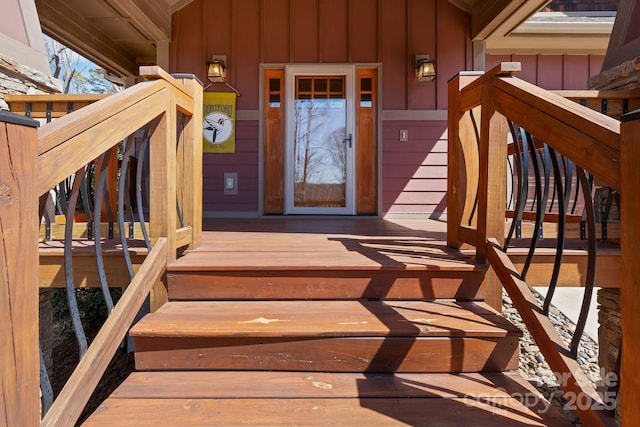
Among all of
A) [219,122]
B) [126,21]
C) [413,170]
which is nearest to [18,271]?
[219,122]

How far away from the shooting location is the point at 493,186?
1.84 m

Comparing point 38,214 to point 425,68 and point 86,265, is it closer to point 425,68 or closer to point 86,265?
point 86,265

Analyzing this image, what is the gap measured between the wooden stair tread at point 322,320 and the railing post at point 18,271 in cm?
58

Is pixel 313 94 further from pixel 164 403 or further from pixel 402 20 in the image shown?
pixel 164 403

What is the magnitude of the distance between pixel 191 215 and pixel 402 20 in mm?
3873

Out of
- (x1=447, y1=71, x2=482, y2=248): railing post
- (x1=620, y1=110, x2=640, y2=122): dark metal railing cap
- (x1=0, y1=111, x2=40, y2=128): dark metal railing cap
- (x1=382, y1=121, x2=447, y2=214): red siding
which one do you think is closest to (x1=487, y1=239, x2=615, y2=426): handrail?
(x1=447, y1=71, x2=482, y2=248): railing post

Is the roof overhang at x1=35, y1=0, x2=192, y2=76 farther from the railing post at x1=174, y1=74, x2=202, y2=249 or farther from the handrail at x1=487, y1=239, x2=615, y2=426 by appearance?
the handrail at x1=487, y1=239, x2=615, y2=426

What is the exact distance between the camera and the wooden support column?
1.74 metres

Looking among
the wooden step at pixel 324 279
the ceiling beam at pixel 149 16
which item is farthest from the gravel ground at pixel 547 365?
the ceiling beam at pixel 149 16

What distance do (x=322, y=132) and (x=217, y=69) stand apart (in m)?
1.46

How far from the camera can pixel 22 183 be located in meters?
0.89

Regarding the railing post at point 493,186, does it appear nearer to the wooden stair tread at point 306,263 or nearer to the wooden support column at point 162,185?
the wooden stair tread at point 306,263

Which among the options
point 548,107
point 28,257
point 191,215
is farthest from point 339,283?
point 28,257

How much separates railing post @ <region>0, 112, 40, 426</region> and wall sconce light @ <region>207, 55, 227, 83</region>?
398cm
